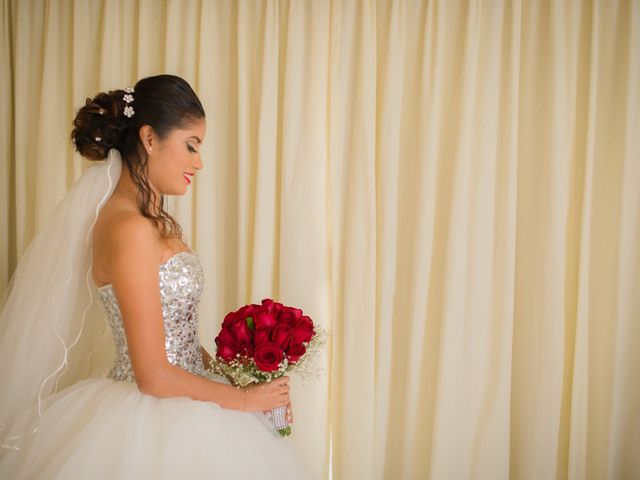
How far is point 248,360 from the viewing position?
1.65m

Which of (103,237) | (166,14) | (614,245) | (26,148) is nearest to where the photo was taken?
(103,237)

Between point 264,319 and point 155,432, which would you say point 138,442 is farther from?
point 264,319

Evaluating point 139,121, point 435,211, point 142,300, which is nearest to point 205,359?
point 142,300

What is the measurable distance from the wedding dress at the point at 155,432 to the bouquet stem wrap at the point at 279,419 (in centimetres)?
3

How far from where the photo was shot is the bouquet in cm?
160

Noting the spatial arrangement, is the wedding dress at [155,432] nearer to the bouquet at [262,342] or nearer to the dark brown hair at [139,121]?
the bouquet at [262,342]

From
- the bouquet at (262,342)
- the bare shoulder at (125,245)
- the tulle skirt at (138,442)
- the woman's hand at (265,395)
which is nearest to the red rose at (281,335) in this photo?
the bouquet at (262,342)

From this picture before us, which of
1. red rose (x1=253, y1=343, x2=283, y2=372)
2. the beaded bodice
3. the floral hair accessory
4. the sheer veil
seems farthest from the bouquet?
the floral hair accessory

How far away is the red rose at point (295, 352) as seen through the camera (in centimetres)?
163

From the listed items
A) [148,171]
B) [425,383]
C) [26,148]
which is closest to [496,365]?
[425,383]

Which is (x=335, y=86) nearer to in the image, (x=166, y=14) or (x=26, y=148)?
(x=166, y=14)

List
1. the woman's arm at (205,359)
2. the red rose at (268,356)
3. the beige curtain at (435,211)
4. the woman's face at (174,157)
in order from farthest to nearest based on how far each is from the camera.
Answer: the beige curtain at (435,211)
the woman's arm at (205,359)
the woman's face at (174,157)
the red rose at (268,356)

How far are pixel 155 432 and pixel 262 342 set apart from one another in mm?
435

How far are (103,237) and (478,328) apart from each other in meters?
1.82
